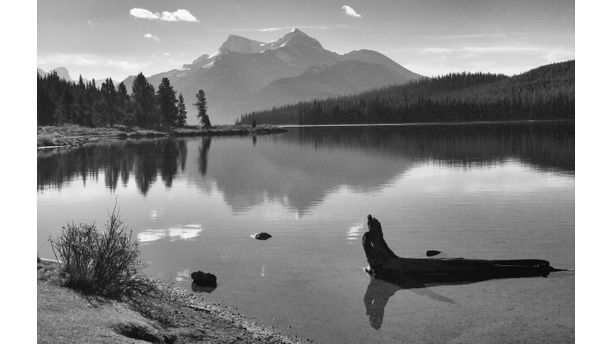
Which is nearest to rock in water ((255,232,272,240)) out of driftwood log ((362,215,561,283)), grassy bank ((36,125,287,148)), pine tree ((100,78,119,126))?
driftwood log ((362,215,561,283))

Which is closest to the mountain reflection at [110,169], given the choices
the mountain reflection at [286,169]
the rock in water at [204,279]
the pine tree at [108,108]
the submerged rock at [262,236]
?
the mountain reflection at [286,169]

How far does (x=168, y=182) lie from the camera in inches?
2709

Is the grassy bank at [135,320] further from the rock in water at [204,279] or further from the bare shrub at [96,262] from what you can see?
the rock in water at [204,279]

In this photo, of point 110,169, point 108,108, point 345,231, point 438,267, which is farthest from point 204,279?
point 108,108

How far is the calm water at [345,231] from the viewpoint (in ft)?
68.3

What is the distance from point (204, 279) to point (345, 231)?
46.8ft

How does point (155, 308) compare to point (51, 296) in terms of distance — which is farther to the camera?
point (155, 308)

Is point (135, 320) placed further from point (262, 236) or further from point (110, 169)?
point (110, 169)

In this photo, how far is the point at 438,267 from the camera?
24766 mm

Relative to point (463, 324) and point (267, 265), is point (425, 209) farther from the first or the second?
point (463, 324)

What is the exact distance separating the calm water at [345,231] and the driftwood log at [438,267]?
0.70m

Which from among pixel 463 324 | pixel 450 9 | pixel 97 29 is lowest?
pixel 463 324

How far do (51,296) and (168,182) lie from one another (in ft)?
170
